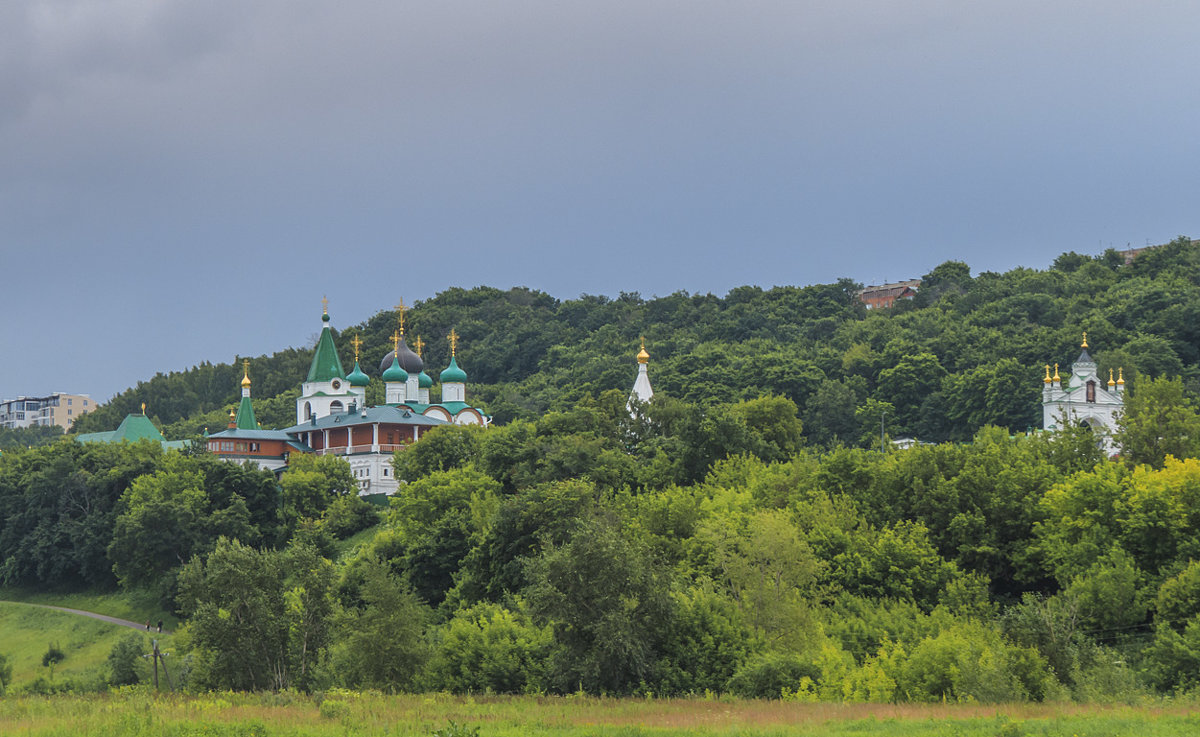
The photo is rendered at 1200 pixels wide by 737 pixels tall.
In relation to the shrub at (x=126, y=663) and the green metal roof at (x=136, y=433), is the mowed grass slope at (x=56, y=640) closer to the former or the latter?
the shrub at (x=126, y=663)

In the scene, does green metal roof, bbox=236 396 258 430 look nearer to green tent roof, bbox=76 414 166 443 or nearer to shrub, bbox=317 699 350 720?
green tent roof, bbox=76 414 166 443

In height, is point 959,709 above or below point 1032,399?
below

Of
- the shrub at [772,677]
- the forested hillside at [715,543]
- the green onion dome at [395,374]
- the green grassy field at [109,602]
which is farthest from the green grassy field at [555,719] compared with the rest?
the green onion dome at [395,374]

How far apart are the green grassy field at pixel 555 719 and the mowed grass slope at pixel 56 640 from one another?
26346 mm

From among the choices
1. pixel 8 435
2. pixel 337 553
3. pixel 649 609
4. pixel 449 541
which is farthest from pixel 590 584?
pixel 8 435

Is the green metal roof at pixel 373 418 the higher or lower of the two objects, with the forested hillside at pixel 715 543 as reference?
higher

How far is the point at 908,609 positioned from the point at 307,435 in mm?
53592

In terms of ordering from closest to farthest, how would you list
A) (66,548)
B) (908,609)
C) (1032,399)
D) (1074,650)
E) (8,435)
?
(1074,650), (908,609), (66,548), (1032,399), (8,435)

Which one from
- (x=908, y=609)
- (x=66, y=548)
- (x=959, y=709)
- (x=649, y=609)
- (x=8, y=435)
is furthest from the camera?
(x=8, y=435)

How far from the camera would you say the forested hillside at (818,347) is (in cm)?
9525

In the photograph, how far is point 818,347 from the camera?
115 metres

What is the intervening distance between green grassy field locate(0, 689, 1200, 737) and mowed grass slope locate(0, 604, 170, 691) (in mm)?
26346

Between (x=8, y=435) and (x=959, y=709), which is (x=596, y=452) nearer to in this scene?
(x=959, y=709)

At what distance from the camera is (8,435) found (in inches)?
6501
